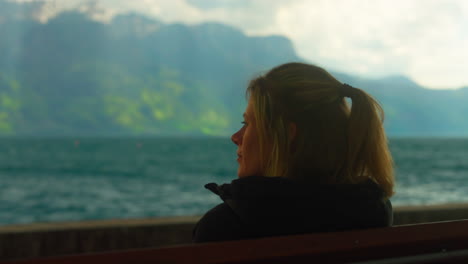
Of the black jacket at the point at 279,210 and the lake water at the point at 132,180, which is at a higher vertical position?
the black jacket at the point at 279,210

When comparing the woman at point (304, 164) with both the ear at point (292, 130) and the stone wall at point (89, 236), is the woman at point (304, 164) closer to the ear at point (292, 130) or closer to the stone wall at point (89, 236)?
the ear at point (292, 130)

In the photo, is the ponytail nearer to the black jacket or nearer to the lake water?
the black jacket

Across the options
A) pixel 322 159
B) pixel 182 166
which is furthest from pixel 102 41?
pixel 322 159

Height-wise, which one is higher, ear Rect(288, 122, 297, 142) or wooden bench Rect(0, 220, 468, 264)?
ear Rect(288, 122, 297, 142)

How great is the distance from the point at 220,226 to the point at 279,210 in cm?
14

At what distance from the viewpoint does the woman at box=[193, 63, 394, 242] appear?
1243 millimetres

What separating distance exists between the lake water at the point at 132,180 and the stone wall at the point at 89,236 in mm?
22208

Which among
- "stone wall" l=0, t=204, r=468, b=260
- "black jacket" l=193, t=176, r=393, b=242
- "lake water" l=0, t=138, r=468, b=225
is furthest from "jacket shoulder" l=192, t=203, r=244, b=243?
"lake water" l=0, t=138, r=468, b=225

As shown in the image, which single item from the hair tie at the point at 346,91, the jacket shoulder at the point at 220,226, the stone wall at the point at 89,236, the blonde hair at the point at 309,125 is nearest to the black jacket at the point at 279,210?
the jacket shoulder at the point at 220,226

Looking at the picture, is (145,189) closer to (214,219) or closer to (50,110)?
(214,219)

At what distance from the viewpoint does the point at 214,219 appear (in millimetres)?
1273

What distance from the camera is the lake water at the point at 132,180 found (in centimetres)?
3756

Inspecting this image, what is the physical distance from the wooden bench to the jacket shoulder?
211mm

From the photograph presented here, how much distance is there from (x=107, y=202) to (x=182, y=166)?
19.5 meters
